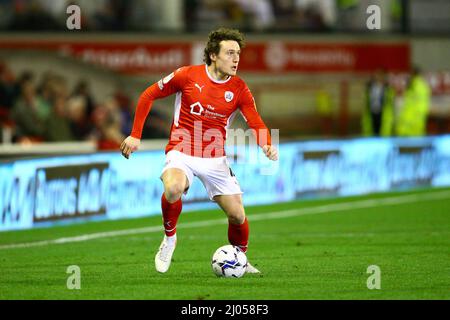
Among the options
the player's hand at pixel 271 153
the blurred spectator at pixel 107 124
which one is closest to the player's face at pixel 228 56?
the player's hand at pixel 271 153

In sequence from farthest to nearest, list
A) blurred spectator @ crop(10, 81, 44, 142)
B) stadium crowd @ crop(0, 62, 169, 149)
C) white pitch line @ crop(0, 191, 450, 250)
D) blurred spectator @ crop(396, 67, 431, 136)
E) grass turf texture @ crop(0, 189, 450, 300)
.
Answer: blurred spectator @ crop(396, 67, 431, 136) < stadium crowd @ crop(0, 62, 169, 149) < blurred spectator @ crop(10, 81, 44, 142) < white pitch line @ crop(0, 191, 450, 250) < grass turf texture @ crop(0, 189, 450, 300)

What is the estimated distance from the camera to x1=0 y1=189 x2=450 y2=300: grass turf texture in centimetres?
959

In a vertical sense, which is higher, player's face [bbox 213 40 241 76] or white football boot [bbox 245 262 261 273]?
player's face [bbox 213 40 241 76]

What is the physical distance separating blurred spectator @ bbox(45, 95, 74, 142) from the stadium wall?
8.20 feet

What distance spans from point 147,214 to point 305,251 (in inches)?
192

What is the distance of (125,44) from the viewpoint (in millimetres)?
25000

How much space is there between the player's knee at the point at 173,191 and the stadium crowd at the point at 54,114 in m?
8.07

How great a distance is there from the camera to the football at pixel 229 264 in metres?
10.4

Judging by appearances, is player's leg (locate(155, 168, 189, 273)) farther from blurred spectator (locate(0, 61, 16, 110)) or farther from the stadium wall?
blurred spectator (locate(0, 61, 16, 110))

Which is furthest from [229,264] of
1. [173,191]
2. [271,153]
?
[271,153]

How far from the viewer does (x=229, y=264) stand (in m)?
10.4

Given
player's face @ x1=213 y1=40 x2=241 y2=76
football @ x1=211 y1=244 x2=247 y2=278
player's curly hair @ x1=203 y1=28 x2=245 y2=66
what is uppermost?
player's curly hair @ x1=203 y1=28 x2=245 y2=66

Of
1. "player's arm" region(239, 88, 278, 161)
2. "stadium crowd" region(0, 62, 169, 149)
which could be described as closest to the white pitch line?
"stadium crowd" region(0, 62, 169, 149)

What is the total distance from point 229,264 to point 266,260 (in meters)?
1.53
